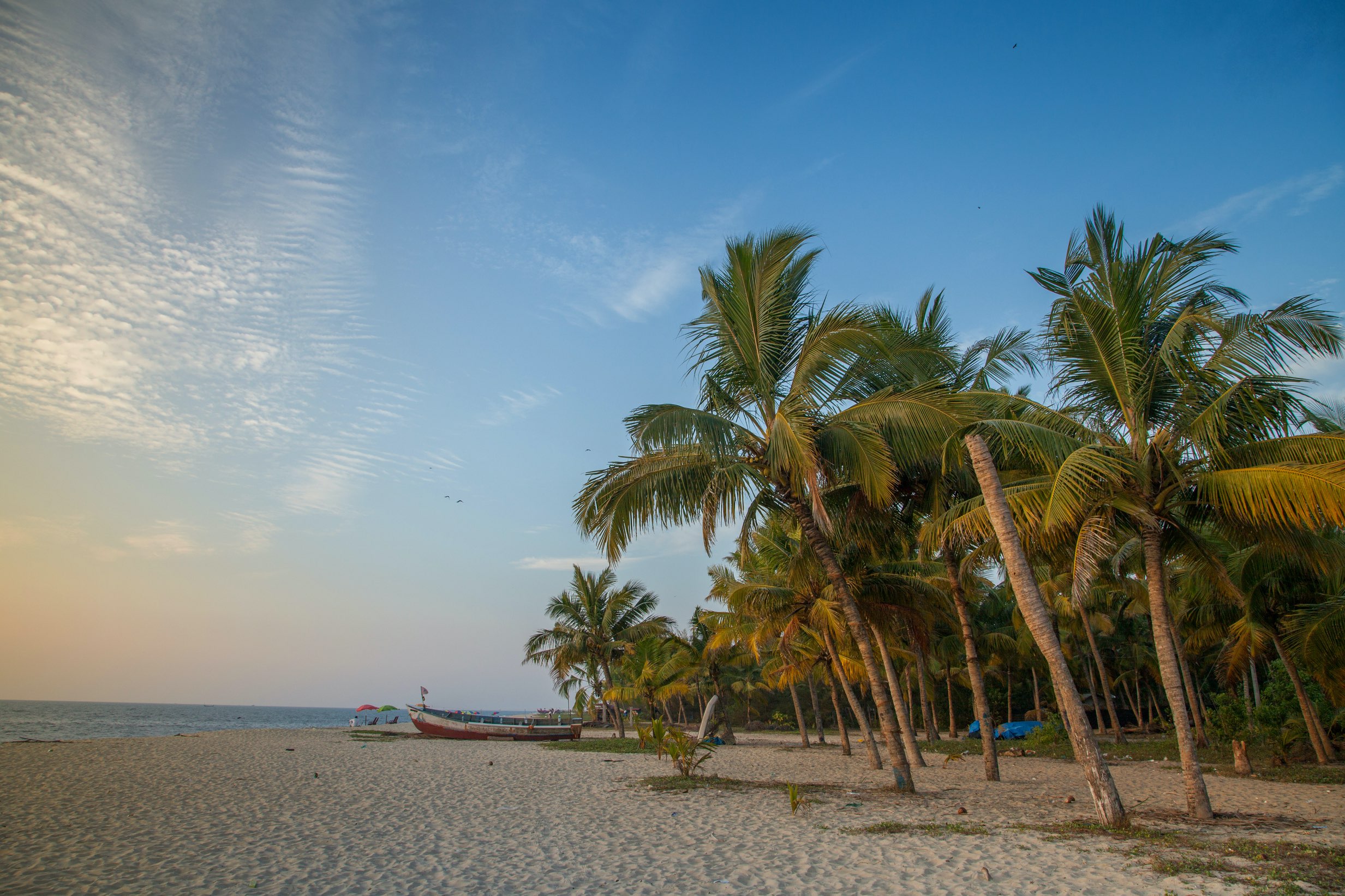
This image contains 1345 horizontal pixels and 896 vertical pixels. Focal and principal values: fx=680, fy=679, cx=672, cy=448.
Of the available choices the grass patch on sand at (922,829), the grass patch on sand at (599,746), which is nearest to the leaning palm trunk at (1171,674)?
the grass patch on sand at (922,829)

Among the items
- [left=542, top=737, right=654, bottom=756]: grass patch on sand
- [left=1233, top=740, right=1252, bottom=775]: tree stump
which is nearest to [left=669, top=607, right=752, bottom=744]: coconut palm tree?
[left=542, top=737, right=654, bottom=756]: grass patch on sand

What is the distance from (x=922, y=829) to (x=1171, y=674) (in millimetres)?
3290

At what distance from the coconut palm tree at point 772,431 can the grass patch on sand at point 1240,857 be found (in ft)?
12.2

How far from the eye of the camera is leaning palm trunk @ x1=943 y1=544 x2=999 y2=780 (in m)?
12.2

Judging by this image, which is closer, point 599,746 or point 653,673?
point 599,746

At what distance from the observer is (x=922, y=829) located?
7668 millimetres

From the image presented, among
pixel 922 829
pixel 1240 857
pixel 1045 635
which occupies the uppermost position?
pixel 1045 635

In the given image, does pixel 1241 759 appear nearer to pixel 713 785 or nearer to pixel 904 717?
pixel 904 717

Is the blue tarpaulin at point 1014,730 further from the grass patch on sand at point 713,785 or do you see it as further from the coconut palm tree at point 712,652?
the grass patch on sand at point 713,785

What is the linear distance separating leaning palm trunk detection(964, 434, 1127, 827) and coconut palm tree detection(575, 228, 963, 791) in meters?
1.37

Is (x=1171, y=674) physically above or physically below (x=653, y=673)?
below

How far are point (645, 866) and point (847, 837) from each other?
2383 millimetres

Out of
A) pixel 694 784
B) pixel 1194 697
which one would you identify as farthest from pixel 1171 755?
pixel 694 784

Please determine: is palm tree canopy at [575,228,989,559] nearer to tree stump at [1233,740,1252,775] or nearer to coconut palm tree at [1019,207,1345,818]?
coconut palm tree at [1019,207,1345,818]
